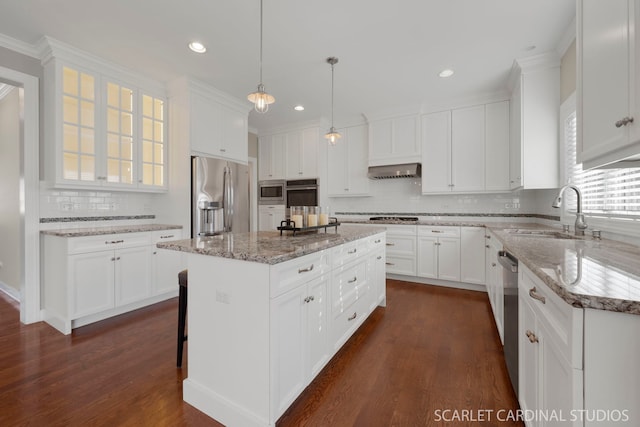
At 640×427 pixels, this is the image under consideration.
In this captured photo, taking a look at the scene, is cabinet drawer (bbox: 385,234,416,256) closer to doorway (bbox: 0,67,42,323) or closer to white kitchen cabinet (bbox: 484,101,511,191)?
white kitchen cabinet (bbox: 484,101,511,191)

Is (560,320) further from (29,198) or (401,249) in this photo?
(29,198)

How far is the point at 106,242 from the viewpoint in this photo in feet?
8.89

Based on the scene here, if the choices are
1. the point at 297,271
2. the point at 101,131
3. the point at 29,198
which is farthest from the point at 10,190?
the point at 297,271

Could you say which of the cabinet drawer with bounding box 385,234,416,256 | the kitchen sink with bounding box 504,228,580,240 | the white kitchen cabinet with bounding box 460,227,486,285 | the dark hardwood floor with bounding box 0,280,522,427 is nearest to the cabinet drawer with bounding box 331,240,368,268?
the dark hardwood floor with bounding box 0,280,522,427

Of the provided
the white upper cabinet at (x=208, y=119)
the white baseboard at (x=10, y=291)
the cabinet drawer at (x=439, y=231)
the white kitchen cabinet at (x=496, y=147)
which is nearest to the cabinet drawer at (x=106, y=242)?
the white upper cabinet at (x=208, y=119)

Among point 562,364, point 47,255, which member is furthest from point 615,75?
point 47,255

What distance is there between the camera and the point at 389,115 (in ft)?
14.5

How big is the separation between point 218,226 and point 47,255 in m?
1.67

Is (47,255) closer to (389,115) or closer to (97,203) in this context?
(97,203)

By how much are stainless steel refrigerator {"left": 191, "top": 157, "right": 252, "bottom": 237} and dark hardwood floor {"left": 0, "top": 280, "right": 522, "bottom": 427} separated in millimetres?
1223

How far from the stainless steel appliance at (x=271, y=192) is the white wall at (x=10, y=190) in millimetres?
3318

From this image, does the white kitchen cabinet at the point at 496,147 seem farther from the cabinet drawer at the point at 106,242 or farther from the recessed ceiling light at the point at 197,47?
the cabinet drawer at the point at 106,242

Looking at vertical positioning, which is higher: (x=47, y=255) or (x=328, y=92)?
(x=328, y=92)

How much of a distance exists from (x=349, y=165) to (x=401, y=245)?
5.78 feet
